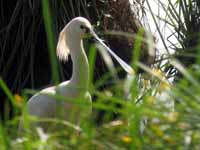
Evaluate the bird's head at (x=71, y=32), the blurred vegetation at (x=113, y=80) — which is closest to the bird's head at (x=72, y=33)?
the bird's head at (x=71, y=32)

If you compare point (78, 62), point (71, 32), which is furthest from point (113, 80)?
point (71, 32)

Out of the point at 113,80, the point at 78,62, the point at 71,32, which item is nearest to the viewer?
the point at 113,80

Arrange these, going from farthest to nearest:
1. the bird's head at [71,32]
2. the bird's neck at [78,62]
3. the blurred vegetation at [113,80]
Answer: the bird's head at [71,32], the bird's neck at [78,62], the blurred vegetation at [113,80]

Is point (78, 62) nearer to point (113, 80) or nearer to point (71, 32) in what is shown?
point (71, 32)

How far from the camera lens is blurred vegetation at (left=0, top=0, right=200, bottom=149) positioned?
1.66 meters

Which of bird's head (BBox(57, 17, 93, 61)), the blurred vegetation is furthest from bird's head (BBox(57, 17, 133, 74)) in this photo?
the blurred vegetation

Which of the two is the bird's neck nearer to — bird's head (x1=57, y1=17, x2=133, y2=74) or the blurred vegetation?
bird's head (x1=57, y1=17, x2=133, y2=74)

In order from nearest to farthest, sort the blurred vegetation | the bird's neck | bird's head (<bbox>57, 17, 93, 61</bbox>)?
the blurred vegetation
the bird's neck
bird's head (<bbox>57, 17, 93, 61</bbox>)

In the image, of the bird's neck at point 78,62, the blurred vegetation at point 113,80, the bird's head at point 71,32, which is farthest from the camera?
the bird's head at point 71,32

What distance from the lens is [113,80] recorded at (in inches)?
78.0

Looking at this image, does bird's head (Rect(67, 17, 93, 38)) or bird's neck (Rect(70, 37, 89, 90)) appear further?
bird's head (Rect(67, 17, 93, 38))

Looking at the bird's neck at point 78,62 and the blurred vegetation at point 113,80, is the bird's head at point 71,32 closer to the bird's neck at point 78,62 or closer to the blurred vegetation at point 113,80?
the bird's neck at point 78,62

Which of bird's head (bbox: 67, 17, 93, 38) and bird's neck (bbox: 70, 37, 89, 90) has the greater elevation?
bird's head (bbox: 67, 17, 93, 38)

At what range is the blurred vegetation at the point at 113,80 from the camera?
1.66m
